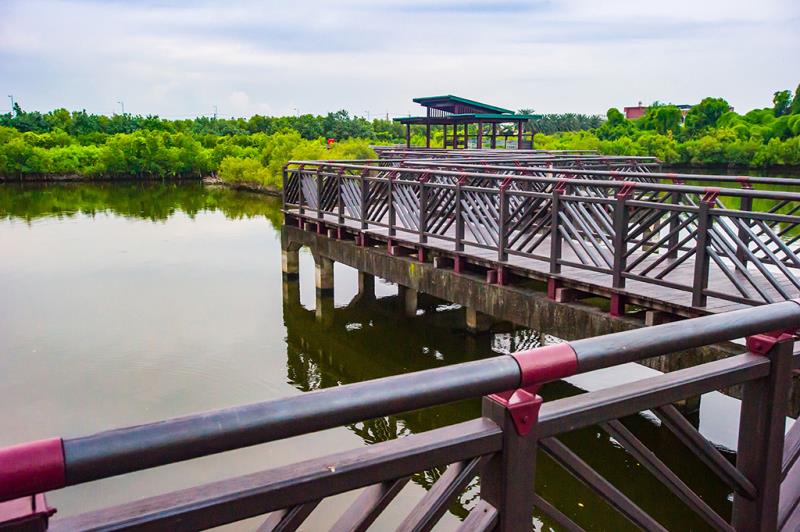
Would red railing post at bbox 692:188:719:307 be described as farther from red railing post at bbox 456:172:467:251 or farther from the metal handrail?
the metal handrail

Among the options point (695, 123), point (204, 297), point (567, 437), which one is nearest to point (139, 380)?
point (204, 297)

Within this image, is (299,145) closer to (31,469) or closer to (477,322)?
(477,322)

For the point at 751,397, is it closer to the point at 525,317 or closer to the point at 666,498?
the point at 666,498

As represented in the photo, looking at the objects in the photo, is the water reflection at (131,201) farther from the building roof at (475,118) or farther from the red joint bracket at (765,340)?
the red joint bracket at (765,340)

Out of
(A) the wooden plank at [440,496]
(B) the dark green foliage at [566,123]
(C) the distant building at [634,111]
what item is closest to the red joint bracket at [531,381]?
(A) the wooden plank at [440,496]

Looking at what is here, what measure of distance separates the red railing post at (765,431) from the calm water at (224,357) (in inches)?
174

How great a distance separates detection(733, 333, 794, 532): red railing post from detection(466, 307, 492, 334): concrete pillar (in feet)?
28.0

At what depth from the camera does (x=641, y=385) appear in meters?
2.03

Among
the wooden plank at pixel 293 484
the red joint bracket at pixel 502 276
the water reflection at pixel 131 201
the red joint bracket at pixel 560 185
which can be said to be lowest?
the water reflection at pixel 131 201

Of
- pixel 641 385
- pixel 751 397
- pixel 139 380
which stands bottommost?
pixel 139 380

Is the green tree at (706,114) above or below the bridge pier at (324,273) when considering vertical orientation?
above

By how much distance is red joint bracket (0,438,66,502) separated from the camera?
121 centimetres

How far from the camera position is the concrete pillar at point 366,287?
48.3ft

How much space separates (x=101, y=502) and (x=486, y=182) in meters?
7.58
